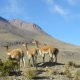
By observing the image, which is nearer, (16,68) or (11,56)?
(16,68)

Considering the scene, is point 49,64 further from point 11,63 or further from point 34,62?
point 11,63

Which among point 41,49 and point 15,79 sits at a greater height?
point 41,49

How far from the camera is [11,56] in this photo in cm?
3103

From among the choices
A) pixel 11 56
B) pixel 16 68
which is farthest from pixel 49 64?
pixel 16 68

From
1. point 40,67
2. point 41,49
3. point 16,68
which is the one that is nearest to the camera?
point 16,68

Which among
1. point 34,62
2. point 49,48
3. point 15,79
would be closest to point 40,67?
point 34,62

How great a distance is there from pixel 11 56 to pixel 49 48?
4.01 m

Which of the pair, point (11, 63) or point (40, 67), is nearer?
point (11, 63)

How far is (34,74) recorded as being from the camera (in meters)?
25.2

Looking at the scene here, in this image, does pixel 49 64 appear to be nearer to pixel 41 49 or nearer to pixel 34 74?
pixel 41 49

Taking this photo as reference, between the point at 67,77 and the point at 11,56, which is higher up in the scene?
the point at 11,56

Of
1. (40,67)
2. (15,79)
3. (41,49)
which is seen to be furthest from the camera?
(41,49)

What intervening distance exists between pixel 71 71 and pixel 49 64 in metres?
3.89

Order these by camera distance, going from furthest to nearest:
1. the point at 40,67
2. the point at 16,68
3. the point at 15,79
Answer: the point at 40,67 → the point at 16,68 → the point at 15,79
